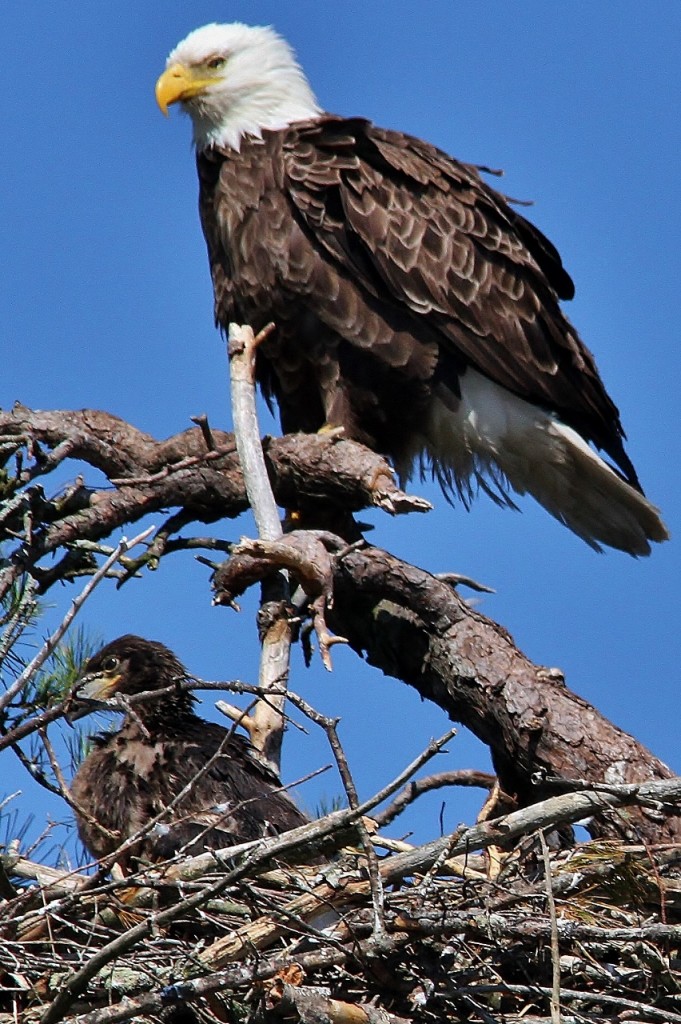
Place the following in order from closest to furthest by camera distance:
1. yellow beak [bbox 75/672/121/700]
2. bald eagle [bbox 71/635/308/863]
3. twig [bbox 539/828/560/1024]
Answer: twig [bbox 539/828/560/1024] < bald eagle [bbox 71/635/308/863] < yellow beak [bbox 75/672/121/700]

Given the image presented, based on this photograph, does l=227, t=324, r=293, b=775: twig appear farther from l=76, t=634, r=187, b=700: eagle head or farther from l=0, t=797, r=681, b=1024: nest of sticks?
l=0, t=797, r=681, b=1024: nest of sticks

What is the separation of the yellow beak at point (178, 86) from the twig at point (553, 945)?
169 inches

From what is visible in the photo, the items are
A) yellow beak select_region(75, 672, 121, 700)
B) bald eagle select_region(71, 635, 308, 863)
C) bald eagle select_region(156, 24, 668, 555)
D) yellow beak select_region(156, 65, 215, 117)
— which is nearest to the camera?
bald eagle select_region(71, 635, 308, 863)

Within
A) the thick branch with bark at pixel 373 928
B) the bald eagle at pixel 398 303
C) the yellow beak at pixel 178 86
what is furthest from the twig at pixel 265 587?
the yellow beak at pixel 178 86

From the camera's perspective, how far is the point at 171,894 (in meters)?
3.98

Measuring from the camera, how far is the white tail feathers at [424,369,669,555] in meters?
6.71

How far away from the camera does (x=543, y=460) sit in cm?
682

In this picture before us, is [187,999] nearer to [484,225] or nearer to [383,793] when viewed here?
[383,793]

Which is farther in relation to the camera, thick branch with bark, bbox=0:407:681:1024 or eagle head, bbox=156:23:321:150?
eagle head, bbox=156:23:321:150

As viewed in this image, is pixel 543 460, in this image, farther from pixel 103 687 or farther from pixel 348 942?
pixel 348 942

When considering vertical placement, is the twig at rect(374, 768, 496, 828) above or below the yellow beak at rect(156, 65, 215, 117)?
below

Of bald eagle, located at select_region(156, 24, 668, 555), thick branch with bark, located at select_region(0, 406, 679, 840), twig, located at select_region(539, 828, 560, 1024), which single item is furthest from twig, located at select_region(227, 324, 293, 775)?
twig, located at select_region(539, 828, 560, 1024)

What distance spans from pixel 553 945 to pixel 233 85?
4.58 m

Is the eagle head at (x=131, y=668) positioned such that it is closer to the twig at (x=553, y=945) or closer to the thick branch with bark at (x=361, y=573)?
the thick branch with bark at (x=361, y=573)
